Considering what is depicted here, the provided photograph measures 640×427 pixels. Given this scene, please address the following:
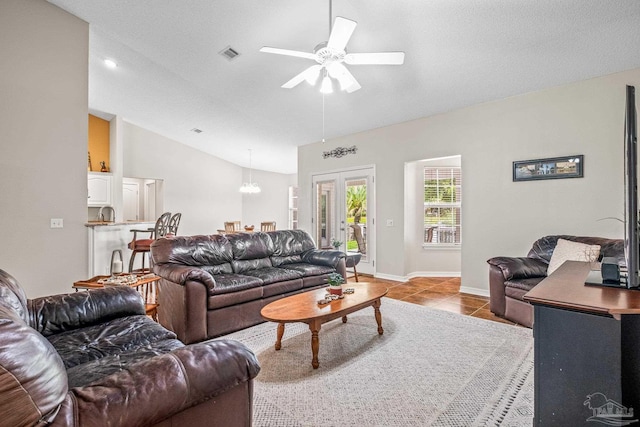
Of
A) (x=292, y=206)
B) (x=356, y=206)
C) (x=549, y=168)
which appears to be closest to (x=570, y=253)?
(x=549, y=168)

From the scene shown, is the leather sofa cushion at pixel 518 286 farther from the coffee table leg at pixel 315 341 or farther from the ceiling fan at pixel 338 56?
the ceiling fan at pixel 338 56

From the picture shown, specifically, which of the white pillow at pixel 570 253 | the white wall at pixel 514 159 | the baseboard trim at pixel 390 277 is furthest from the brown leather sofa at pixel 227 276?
the white pillow at pixel 570 253

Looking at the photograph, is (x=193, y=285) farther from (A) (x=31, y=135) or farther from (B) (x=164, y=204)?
(B) (x=164, y=204)

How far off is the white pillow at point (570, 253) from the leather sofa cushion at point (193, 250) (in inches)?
144

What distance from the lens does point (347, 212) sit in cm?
641

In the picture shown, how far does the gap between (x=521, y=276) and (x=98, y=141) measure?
8437 mm

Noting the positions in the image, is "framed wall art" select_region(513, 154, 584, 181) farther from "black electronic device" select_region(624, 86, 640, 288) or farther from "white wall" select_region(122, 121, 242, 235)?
"white wall" select_region(122, 121, 242, 235)

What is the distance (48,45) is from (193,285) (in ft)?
11.7

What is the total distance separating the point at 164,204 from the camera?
7.98 meters

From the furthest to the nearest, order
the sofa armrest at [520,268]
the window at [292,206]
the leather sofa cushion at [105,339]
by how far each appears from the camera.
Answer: the window at [292,206] < the sofa armrest at [520,268] < the leather sofa cushion at [105,339]

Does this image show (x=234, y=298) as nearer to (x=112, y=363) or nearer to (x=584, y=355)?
(x=112, y=363)

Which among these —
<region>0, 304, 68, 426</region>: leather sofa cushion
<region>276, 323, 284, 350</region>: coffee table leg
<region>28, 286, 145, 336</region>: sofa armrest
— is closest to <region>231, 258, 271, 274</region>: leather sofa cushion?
<region>276, 323, 284, 350</region>: coffee table leg

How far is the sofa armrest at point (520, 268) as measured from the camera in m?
3.35

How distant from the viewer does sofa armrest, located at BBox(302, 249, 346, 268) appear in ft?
13.9
